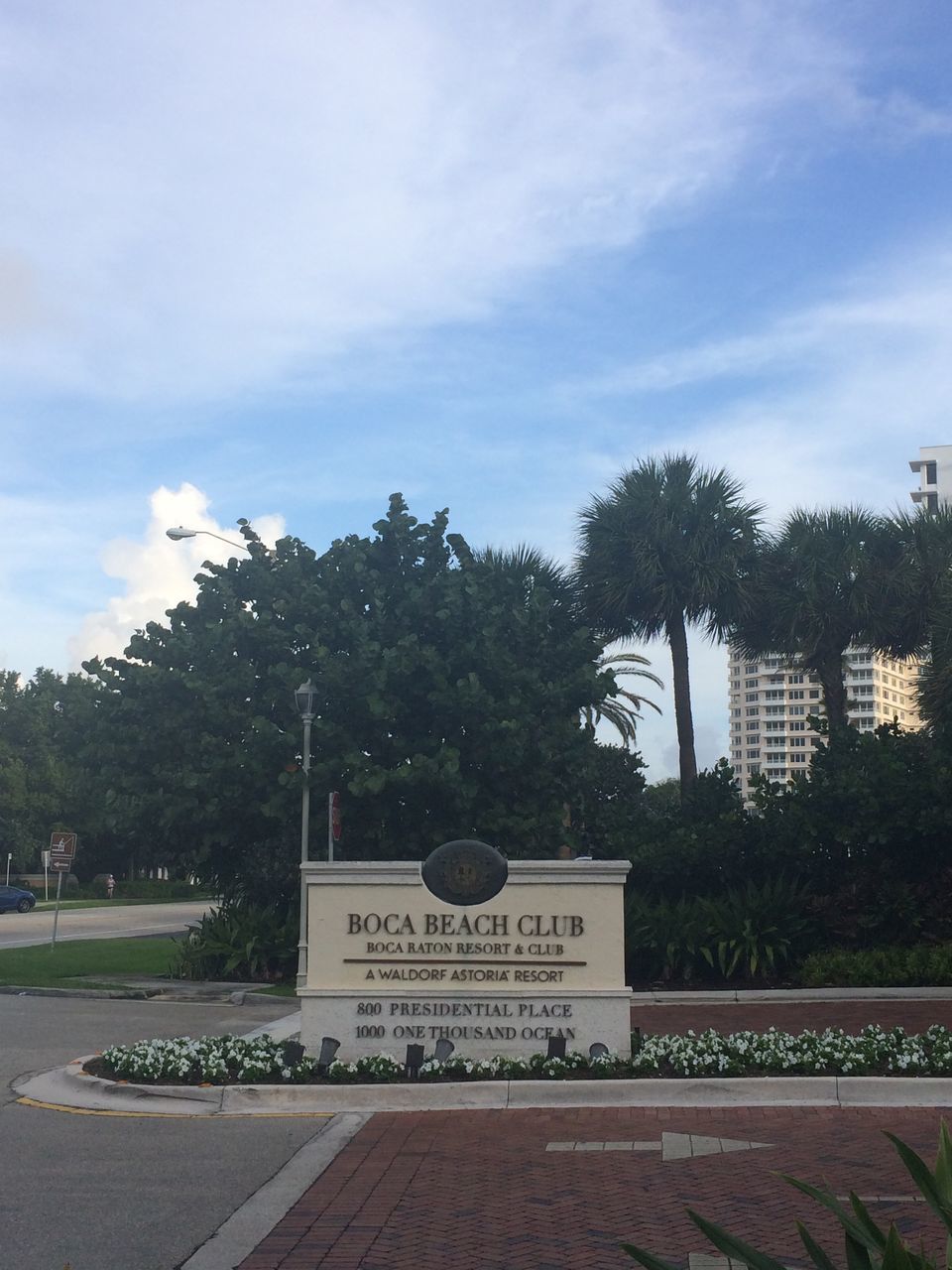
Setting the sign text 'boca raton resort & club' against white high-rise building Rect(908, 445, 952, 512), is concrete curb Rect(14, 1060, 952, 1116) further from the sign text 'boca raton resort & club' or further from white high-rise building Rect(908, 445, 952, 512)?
white high-rise building Rect(908, 445, 952, 512)

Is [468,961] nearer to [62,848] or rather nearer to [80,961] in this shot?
[80,961]

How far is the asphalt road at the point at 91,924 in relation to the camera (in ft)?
118

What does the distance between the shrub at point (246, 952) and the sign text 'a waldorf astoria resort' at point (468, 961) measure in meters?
A: 10.4

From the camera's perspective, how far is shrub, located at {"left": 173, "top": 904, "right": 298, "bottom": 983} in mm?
22062

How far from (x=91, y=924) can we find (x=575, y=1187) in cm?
3889

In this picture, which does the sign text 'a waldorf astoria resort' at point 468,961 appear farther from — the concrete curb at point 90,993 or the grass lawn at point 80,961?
the grass lawn at point 80,961

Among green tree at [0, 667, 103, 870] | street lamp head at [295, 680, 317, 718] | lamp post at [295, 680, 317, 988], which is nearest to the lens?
lamp post at [295, 680, 317, 988]

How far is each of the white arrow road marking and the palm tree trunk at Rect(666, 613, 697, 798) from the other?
19683mm

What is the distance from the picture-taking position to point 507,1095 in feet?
34.8

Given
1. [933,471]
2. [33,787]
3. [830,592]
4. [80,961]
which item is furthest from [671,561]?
[933,471]

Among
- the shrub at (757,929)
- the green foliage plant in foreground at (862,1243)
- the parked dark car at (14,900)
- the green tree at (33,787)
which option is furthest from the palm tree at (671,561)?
the green tree at (33,787)

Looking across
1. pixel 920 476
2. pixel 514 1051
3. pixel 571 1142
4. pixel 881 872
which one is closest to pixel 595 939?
pixel 514 1051

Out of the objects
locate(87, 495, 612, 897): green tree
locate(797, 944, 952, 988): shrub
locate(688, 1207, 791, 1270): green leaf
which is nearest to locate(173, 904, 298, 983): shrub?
locate(87, 495, 612, 897): green tree

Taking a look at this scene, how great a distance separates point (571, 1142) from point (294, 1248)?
9.53 feet
